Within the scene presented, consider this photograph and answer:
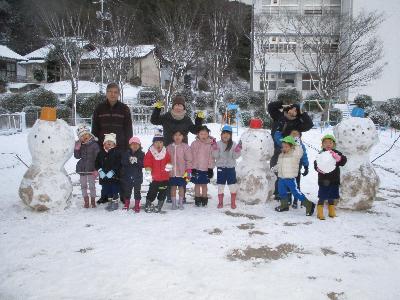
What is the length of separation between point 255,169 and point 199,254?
7.64 feet

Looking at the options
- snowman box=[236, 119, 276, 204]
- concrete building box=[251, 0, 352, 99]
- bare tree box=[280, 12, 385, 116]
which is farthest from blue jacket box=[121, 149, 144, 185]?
concrete building box=[251, 0, 352, 99]

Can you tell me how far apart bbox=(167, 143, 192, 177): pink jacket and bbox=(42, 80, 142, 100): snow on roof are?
24.9m

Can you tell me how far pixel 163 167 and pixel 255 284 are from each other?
2606mm

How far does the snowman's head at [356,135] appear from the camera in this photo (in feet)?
18.2

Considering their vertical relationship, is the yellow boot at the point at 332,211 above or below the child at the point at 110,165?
below

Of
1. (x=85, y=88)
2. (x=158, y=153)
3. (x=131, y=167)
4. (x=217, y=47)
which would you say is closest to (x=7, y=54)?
(x=85, y=88)

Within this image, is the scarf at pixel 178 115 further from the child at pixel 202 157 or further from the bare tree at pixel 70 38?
the bare tree at pixel 70 38

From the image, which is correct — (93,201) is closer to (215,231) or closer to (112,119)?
(112,119)

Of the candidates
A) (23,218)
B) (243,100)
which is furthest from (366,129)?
(243,100)

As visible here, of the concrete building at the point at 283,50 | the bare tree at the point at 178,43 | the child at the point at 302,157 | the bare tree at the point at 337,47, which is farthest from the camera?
the concrete building at the point at 283,50

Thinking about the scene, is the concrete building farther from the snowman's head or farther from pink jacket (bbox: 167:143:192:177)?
pink jacket (bbox: 167:143:192:177)

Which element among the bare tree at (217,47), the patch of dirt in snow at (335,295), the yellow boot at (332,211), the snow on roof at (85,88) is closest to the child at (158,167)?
the yellow boot at (332,211)

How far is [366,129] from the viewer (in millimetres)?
5586

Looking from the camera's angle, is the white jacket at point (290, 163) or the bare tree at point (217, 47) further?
the bare tree at point (217, 47)
